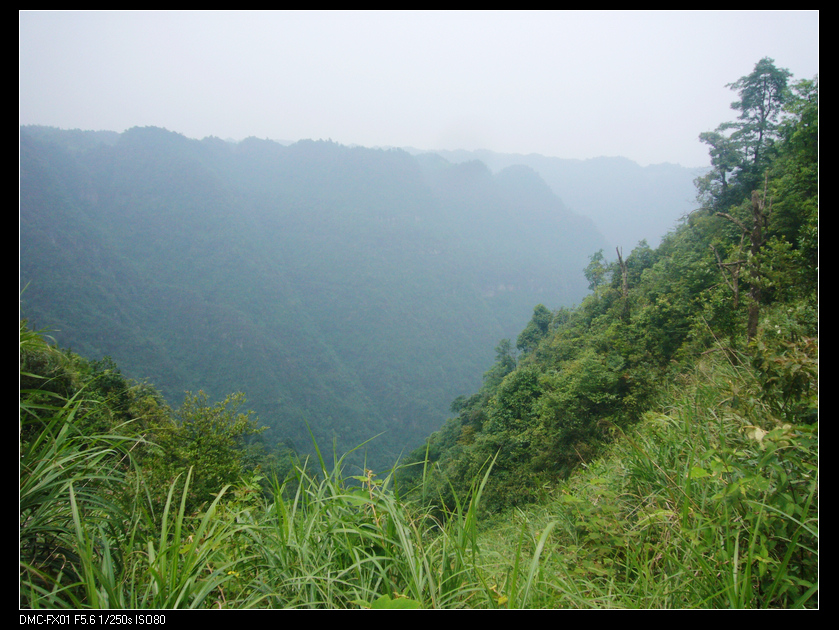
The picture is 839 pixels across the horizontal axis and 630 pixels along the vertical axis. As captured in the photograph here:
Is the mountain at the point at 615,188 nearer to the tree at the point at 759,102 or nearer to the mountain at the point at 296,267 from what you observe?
the mountain at the point at 296,267

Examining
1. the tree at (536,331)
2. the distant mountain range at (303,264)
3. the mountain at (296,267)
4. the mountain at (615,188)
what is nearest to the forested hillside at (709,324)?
the tree at (536,331)

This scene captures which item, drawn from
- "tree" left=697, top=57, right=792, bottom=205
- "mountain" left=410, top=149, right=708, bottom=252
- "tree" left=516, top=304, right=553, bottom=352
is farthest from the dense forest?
"mountain" left=410, top=149, right=708, bottom=252

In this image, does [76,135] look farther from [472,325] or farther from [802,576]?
[802,576]

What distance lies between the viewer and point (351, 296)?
105875 mm

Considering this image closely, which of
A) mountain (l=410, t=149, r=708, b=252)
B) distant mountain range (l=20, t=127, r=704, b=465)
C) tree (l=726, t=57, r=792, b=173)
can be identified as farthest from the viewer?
mountain (l=410, t=149, r=708, b=252)

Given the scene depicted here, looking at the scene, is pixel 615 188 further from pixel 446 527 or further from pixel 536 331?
pixel 446 527

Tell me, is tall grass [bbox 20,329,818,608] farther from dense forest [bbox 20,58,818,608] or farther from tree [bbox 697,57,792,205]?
tree [bbox 697,57,792,205]

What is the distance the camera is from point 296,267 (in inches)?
4355

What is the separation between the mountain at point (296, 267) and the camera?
7119 cm

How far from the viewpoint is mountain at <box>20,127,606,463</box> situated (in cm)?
7119

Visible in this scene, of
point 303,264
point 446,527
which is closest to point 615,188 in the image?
point 303,264

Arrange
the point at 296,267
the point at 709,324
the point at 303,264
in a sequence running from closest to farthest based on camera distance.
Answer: the point at 709,324, the point at 296,267, the point at 303,264

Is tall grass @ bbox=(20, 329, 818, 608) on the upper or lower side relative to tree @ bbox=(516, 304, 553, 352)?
upper

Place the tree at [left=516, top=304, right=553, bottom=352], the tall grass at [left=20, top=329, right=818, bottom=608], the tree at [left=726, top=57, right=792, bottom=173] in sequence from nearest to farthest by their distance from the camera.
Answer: the tall grass at [left=20, top=329, right=818, bottom=608] → the tree at [left=726, top=57, right=792, bottom=173] → the tree at [left=516, top=304, right=553, bottom=352]
